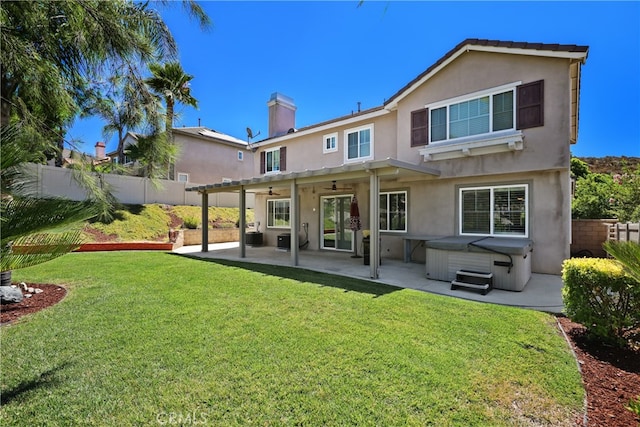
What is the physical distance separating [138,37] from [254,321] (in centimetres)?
492

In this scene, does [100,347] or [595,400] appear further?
[100,347]

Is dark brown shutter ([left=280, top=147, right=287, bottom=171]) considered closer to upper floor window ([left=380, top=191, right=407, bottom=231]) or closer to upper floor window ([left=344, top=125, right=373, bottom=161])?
upper floor window ([left=344, top=125, right=373, bottom=161])

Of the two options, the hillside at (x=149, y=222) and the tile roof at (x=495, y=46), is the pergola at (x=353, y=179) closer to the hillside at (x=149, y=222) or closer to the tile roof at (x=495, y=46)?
the tile roof at (x=495, y=46)

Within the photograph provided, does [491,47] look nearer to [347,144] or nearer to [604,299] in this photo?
[347,144]

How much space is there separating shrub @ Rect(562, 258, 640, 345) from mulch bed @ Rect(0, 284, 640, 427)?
0.22 meters

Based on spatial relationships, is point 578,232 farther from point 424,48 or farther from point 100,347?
point 100,347

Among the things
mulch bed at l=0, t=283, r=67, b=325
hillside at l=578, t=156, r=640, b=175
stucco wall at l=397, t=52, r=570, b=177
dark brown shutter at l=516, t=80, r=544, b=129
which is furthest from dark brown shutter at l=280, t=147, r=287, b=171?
hillside at l=578, t=156, r=640, b=175

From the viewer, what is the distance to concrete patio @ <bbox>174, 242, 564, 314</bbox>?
6.09m

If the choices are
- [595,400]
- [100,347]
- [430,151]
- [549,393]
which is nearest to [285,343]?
[100,347]

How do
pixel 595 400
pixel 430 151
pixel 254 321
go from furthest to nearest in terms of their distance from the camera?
pixel 430 151, pixel 254 321, pixel 595 400

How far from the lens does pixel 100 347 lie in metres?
3.82

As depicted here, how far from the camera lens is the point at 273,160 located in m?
15.9

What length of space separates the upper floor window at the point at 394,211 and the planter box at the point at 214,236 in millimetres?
9946

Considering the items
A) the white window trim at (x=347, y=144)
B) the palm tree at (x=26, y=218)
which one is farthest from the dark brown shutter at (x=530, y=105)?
the palm tree at (x=26, y=218)
